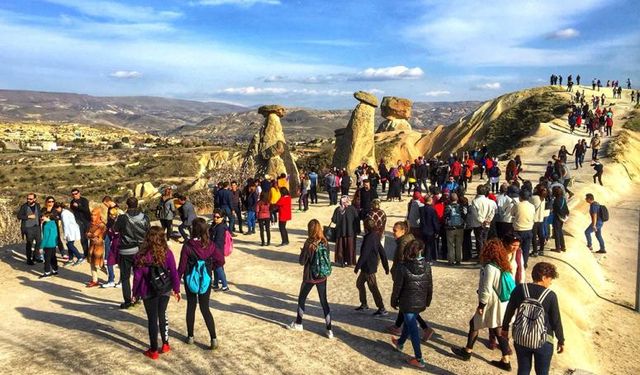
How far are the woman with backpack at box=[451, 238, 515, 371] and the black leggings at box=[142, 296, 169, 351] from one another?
444cm

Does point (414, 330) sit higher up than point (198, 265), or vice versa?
point (198, 265)

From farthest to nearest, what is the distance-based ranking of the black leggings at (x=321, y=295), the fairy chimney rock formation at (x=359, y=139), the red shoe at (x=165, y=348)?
the fairy chimney rock formation at (x=359, y=139)
the black leggings at (x=321, y=295)
the red shoe at (x=165, y=348)

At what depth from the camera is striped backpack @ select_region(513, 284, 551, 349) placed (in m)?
5.58

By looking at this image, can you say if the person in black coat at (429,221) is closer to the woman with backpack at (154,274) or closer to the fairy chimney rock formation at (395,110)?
the woman with backpack at (154,274)

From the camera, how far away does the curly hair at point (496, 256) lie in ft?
22.4

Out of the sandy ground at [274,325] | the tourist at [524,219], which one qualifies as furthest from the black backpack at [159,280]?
the tourist at [524,219]

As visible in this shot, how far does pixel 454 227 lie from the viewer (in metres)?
11.7

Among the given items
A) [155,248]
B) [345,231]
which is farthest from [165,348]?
[345,231]

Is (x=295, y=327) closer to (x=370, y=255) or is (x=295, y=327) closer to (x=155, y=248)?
(x=370, y=255)

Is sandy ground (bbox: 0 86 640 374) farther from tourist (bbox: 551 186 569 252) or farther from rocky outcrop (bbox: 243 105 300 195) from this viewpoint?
rocky outcrop (bbox: 243 105 300 195)

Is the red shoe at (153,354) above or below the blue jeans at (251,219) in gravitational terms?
below

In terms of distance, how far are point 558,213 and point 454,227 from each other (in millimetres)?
3164

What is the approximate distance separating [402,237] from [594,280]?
755 cm

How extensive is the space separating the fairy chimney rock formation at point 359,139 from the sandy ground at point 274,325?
1454cm
